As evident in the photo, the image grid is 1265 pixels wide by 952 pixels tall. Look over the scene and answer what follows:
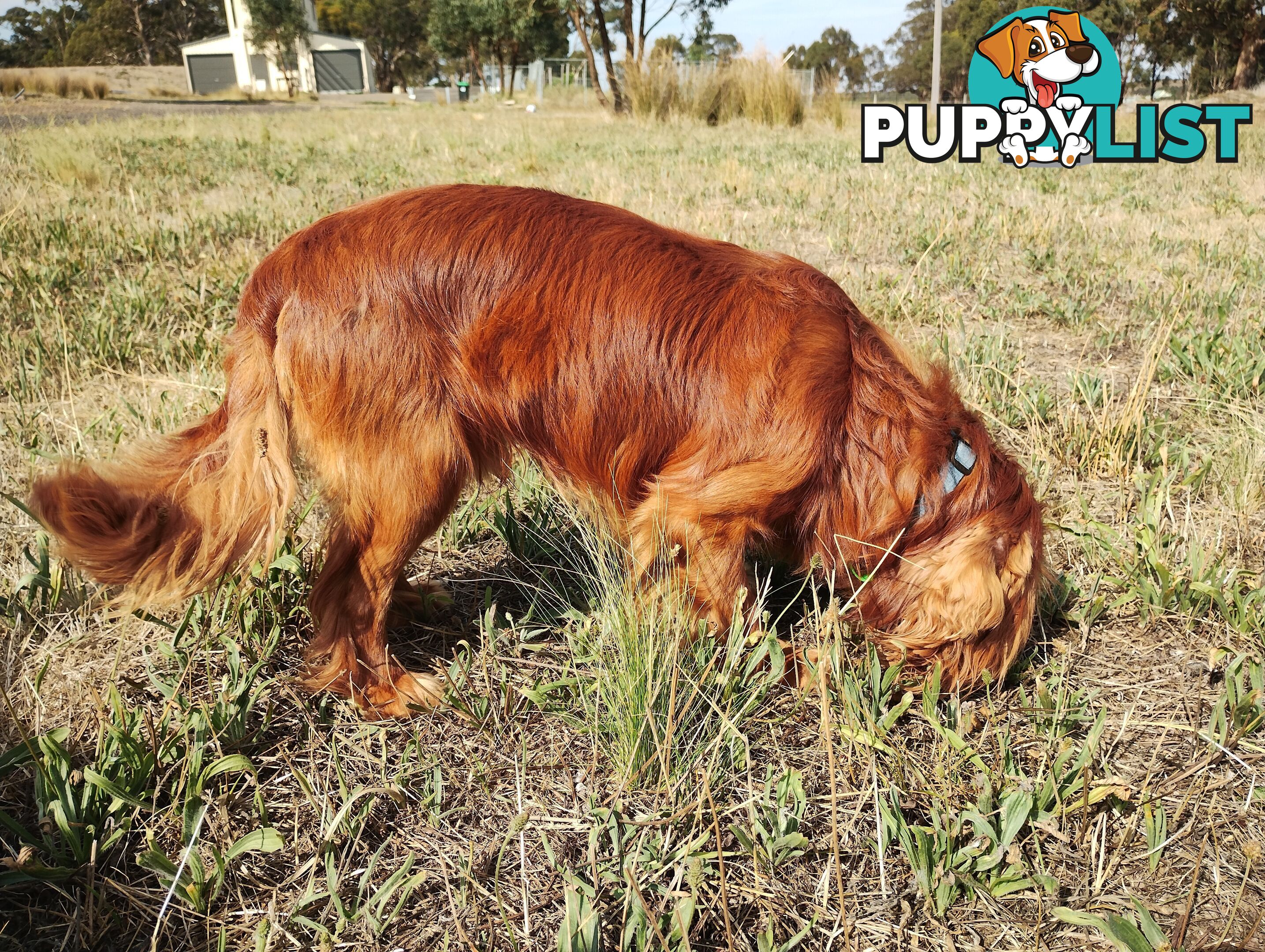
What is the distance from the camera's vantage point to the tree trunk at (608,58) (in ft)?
56.9

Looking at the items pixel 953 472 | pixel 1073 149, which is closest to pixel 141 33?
pixel 1073 149

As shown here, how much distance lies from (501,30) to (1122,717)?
1964 inches

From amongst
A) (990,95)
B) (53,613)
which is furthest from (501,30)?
(53,613)

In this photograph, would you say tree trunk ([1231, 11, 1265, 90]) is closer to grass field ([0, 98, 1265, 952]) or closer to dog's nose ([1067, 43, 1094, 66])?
dog's nose ([1067, 43, 1094, 66])

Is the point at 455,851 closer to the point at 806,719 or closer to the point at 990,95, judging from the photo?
the point at 806,719

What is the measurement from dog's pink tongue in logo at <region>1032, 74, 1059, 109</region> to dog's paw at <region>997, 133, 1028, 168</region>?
615mm

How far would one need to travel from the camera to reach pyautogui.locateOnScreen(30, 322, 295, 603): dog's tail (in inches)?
72.7

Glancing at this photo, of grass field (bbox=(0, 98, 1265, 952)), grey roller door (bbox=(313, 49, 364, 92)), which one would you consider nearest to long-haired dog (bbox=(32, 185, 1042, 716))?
grass field (bbox=(0, 98, 1265, 952))

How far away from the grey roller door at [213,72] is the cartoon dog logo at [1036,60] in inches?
2695

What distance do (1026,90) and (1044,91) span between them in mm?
243

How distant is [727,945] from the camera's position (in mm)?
1563

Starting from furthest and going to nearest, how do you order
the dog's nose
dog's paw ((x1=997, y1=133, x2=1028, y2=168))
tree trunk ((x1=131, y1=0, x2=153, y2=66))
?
tree trunk ((x1=131, y1=0, x2=153, y2=66)), the dog's nose, dog's paw ((x1=997, y1=133, x2=1028, y2=168))

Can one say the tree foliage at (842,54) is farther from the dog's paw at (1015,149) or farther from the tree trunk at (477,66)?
the dog's paw at (1015,149)

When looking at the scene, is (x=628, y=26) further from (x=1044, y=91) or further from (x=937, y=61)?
(x=1044, y=91)
